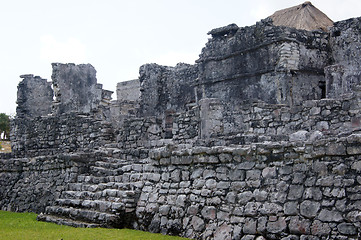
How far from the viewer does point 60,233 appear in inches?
340

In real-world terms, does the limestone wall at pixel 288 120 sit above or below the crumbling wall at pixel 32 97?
below

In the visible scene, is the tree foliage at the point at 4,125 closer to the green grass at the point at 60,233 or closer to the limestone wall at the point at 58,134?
the limestone wall at the point at 58,134

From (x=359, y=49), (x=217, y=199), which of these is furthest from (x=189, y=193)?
(x=359, y=49)

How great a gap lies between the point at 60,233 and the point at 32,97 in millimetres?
15998

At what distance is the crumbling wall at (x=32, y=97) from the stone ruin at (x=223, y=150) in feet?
0.19

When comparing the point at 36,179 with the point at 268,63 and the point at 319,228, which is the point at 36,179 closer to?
the point at 319,228

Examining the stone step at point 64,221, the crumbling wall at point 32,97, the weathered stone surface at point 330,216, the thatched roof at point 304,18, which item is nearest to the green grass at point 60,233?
the stone step at point 64,221

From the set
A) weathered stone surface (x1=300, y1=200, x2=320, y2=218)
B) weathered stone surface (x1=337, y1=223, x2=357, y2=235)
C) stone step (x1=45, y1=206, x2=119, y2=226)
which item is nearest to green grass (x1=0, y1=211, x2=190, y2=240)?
stone step (x1=45, y1=206, x2=119, y2=226)

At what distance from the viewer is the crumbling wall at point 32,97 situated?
23172mm

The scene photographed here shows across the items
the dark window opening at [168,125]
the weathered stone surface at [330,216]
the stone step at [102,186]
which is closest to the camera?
the weathered stone surface at [330,216]

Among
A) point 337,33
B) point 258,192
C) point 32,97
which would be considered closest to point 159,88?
point 32,97

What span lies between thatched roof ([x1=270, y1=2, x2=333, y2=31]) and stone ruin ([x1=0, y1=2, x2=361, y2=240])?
8.3 inches

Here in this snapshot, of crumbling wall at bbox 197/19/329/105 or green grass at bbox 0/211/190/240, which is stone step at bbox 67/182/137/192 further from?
crumbling wall at bbox 197/19/329/105

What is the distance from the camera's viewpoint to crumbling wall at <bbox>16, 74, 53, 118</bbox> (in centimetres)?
2317
